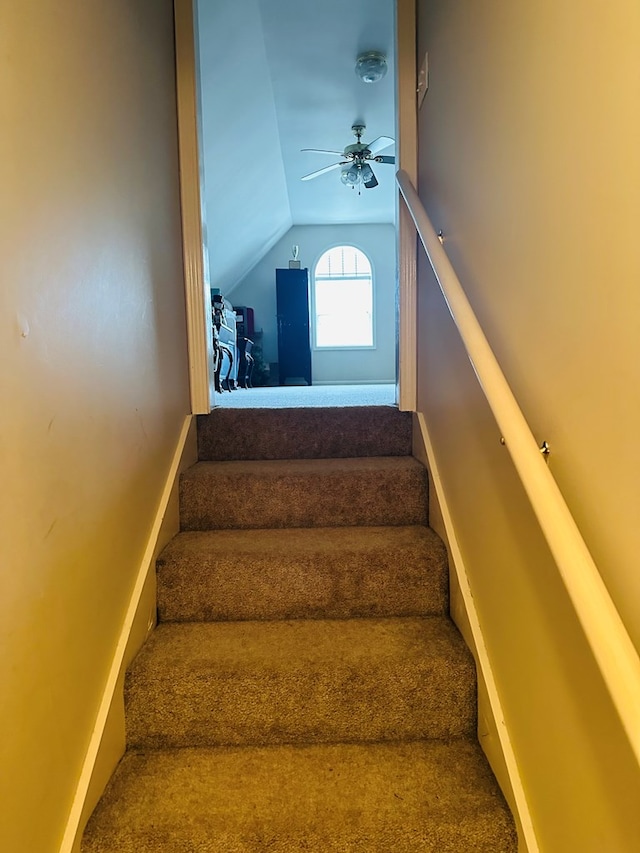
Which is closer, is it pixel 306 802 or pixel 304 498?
pixel 306 802

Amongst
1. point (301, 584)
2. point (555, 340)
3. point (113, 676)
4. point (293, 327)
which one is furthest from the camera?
point (293, 327)

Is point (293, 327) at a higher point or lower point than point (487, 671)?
higher

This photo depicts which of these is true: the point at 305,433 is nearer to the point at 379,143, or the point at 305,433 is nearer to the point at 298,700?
the point at 298,700

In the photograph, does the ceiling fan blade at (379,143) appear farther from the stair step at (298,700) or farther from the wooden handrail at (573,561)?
the stair step at (298,700)

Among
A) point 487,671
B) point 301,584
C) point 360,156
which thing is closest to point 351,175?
point 360,156

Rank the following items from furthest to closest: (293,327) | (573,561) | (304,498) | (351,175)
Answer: (293,327)
(351,175)
(304,498)
(573,561)

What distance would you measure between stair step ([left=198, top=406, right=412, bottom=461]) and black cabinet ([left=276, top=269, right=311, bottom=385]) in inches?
184

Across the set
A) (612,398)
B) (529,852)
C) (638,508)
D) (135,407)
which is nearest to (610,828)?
(529,852)

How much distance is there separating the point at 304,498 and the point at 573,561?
1.14 metres

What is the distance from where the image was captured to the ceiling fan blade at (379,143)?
374 cm

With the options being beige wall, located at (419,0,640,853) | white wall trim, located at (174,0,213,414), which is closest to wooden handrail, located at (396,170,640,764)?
beige wall, located at (419,0,640,853)

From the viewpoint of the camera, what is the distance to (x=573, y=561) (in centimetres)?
59

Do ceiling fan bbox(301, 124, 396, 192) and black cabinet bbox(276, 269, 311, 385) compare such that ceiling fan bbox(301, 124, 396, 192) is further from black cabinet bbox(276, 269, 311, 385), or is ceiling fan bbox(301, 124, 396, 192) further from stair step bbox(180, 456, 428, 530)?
stair step bbox(180, 456, 428, 530)

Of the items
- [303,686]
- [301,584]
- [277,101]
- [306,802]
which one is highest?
[277,101]
